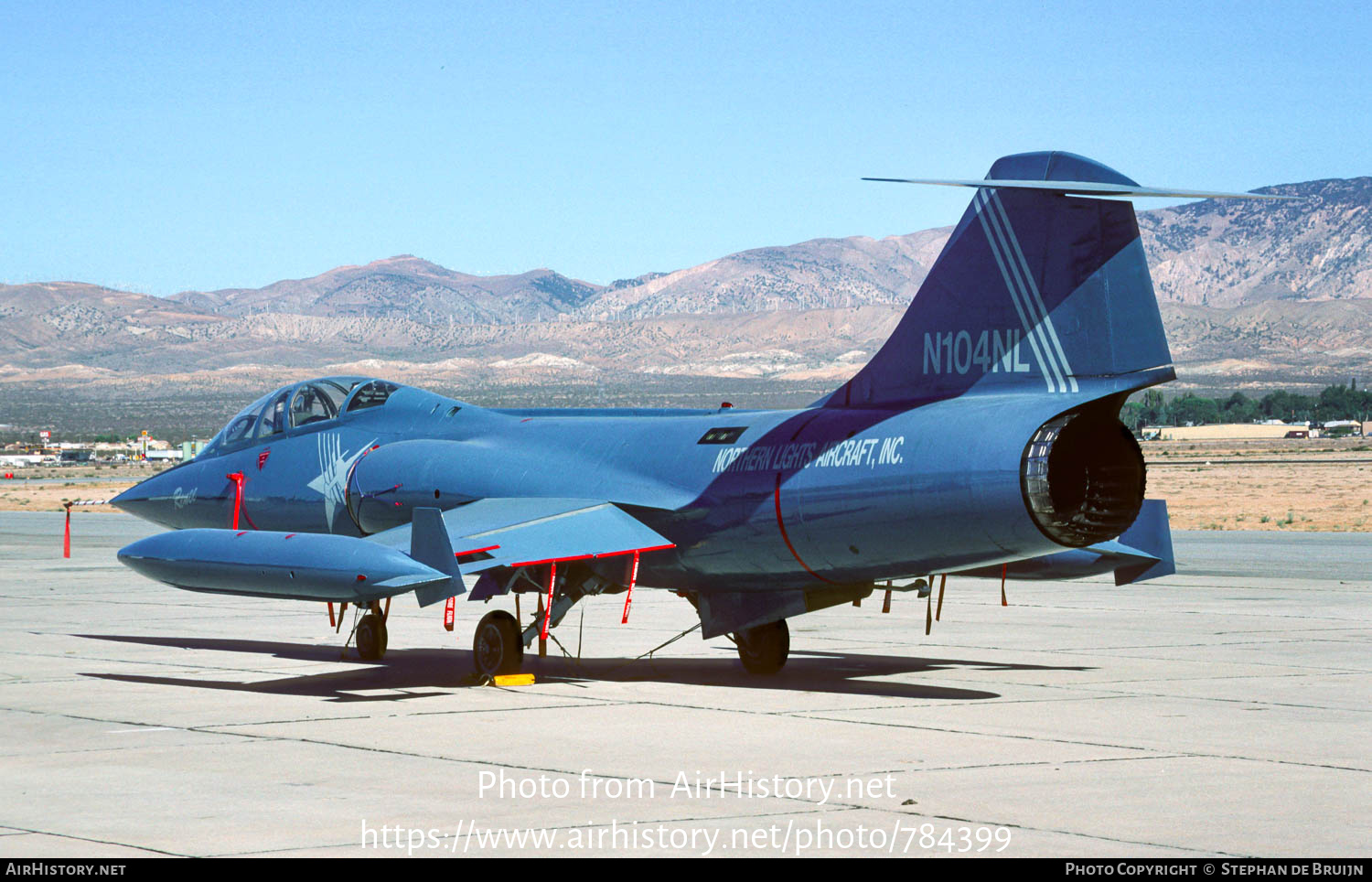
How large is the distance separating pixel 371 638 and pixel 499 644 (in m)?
2.66

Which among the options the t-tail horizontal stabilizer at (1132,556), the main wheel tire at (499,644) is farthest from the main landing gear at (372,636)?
the t-tail horizontal stabilizer at (1132,556)

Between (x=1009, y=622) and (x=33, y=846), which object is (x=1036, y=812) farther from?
(x=1009, y=622)

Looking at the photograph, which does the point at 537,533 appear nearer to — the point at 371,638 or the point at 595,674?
the point at 595,674

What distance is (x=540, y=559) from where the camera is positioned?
581 inches

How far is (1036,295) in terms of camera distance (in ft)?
45.2

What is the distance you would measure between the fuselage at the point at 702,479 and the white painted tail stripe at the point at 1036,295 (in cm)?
42

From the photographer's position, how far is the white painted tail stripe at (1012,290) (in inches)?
538

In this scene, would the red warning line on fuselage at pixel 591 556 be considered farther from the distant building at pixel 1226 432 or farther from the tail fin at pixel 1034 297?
the distant building at pixel 1226 432

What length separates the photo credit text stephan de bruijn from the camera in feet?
27.7

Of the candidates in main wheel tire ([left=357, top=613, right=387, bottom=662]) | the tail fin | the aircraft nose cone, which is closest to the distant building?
the aircraft nose cone

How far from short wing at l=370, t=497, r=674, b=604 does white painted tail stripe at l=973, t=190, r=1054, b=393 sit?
4117mm

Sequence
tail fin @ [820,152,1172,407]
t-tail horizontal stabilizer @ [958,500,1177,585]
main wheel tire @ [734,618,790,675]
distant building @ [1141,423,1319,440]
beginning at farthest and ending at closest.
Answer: distant building @ [1141,423,1319,440], main wheel tire @ [734,618,790,675], t-tail horizontal stabilizer @ [958,500,1177,585], tail fin @ [820,152,1172,407]

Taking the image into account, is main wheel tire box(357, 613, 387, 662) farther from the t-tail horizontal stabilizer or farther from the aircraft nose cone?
the t-tail horizontal stabilizer

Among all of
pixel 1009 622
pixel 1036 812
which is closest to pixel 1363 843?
pixel 1036 812
